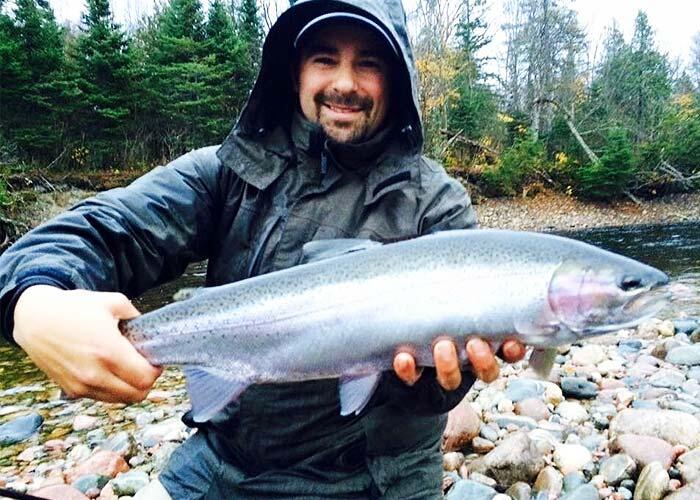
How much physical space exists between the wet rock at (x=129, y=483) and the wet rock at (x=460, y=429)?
2.12 m

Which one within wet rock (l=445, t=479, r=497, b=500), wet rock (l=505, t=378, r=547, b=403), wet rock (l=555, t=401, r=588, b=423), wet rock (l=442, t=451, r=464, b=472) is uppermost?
wet rock (l=445, t=479, r=497, b=500)

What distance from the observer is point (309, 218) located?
262 centimetres

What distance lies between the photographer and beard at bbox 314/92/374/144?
2.66 m

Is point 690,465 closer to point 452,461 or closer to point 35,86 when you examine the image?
point 452,461

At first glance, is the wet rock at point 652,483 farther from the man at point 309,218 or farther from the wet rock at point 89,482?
the wet rock at point 89,482

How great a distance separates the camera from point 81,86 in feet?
71.0

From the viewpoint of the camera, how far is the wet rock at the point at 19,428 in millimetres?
4836

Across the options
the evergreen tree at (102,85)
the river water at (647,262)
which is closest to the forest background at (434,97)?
the evergreen tree at (102,85)

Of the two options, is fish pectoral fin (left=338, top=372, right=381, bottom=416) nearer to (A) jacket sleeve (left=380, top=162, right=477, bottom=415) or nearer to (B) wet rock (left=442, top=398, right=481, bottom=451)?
(A) jacket sleeve (left=380, top=162, right=477, bottom=415)

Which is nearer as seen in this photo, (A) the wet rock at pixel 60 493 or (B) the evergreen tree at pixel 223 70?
(A) the wet rock at pixel 60 493

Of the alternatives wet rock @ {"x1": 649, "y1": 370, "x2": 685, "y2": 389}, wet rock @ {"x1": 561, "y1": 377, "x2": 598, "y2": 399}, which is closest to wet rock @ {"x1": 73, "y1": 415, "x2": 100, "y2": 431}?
wet rock @ {"x1": 561, "y1": 377, "x2": 598, "y2": 399}

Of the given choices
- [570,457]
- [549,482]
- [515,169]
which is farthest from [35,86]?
[549,482]

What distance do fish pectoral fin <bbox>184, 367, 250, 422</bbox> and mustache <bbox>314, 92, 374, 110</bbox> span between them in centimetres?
133

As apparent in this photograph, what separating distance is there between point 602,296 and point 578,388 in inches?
163
